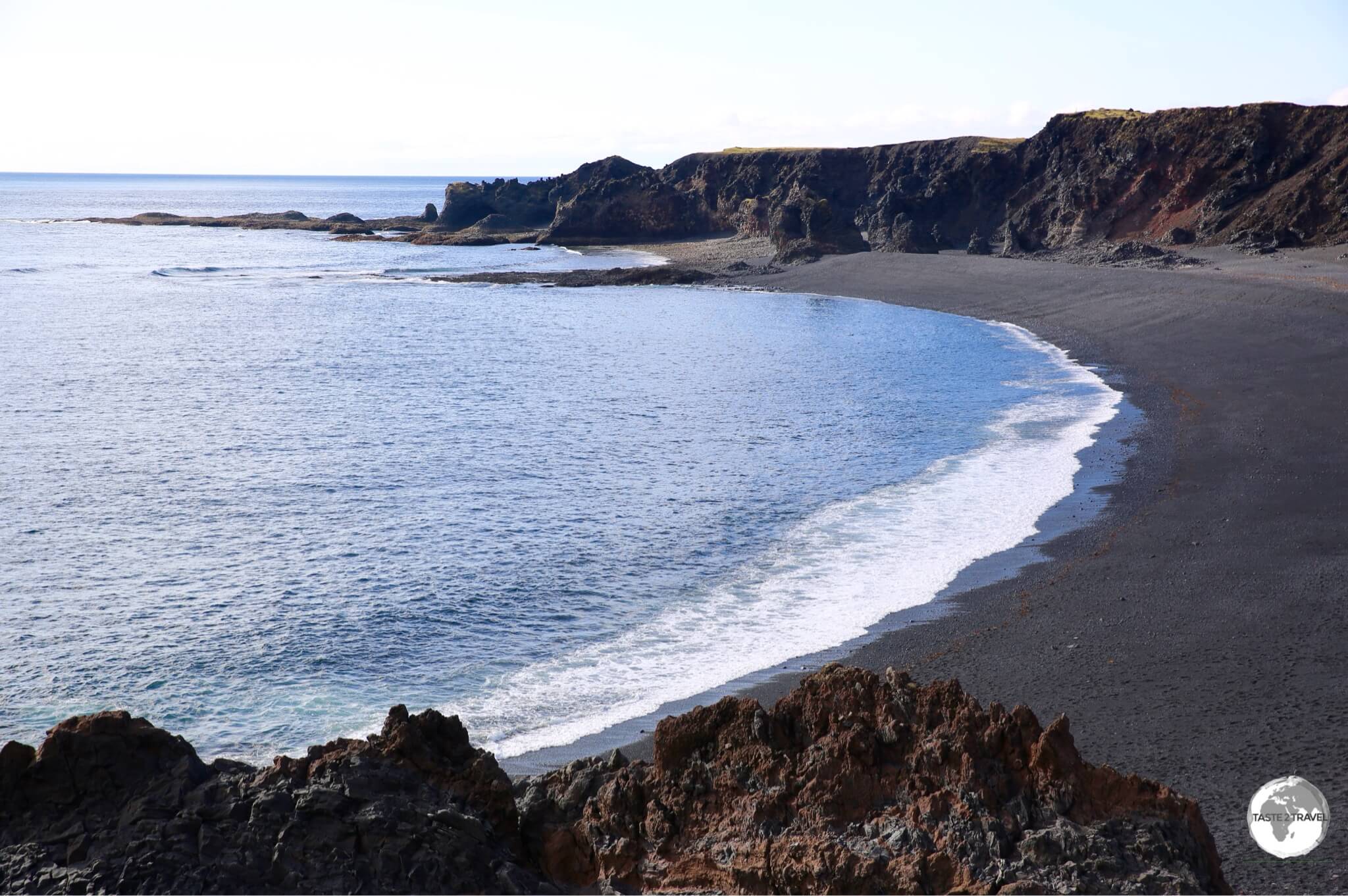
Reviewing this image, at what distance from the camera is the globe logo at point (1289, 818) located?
7.15 metres

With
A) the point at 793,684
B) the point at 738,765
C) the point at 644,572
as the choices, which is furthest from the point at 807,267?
the point at 738,765

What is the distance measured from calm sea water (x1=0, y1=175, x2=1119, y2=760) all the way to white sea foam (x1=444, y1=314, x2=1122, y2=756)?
0.20 ft

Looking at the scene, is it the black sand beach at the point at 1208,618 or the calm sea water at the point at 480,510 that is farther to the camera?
the calm sea water at the point at 480,510

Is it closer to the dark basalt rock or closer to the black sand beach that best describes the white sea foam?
the black sand beach

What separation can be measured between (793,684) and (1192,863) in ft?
20.9

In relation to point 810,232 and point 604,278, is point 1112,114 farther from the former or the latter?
point 604,278

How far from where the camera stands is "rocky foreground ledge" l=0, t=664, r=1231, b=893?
5.36m

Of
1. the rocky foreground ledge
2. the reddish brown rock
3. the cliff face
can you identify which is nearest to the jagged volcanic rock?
the rocky foreground ledge

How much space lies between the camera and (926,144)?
8875cm

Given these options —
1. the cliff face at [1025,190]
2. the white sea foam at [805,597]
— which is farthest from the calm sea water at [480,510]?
the cliff face at [1025,190]

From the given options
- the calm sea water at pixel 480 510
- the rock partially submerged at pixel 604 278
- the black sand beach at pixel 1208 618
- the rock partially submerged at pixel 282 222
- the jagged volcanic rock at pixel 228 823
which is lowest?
the calm sea water at pixel 480 510

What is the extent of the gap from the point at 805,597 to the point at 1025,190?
6664 cm

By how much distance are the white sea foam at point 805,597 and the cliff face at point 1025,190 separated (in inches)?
1558

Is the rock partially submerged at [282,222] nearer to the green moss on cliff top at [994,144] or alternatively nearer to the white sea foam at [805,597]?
the green moss on cliff top at [994,144]
